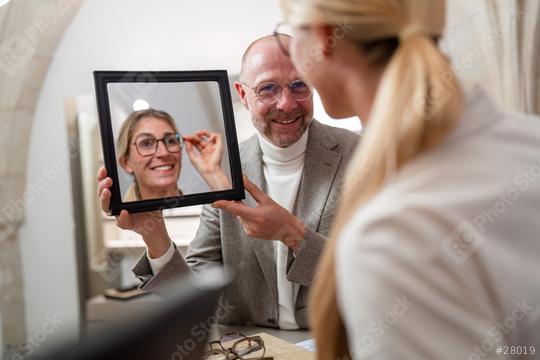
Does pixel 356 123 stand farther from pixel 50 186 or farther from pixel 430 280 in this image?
pixel 50 186

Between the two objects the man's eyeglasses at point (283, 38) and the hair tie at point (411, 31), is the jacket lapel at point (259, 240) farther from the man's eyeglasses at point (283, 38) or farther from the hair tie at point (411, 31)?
the hair tie at point (411, 31)

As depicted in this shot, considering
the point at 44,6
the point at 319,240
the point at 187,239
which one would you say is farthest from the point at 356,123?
the point at 44,6

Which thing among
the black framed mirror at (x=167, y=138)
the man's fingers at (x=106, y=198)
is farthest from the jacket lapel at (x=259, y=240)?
the man's fingers at (x=106, y=198)

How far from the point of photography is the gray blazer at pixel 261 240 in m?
2.10

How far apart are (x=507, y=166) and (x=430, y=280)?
229 mm

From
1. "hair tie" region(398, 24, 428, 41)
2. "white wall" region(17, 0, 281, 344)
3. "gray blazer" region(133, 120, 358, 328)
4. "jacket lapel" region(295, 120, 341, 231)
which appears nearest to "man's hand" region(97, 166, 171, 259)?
"gray blazer" region(133, 120, 358, 328)

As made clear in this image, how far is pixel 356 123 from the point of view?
389 centimetres

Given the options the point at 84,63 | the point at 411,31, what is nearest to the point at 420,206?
the point at 411,31

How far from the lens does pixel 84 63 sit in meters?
5.68

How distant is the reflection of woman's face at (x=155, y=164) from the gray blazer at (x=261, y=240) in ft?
1.46

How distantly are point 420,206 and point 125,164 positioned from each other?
1.18 m

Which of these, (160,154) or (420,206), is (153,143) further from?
(420,206)

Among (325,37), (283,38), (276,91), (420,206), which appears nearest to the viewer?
(420,206)

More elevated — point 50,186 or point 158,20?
point 158,20
